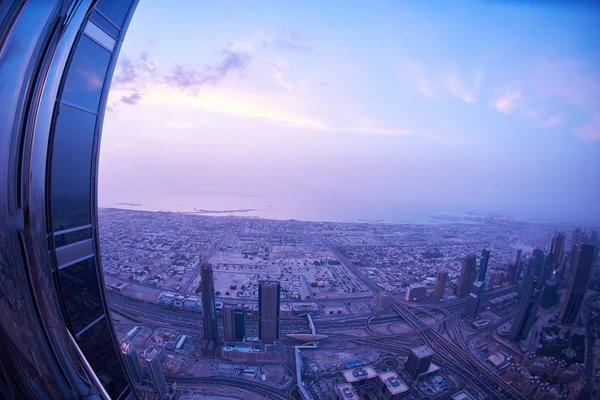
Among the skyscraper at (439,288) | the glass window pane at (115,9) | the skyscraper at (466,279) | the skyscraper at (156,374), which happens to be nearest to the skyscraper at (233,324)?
the skyscraper at (156,374)

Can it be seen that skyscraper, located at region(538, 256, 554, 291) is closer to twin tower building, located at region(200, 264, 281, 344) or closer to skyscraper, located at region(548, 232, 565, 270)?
skyscraper, located at region(548, 232, 565, 270)

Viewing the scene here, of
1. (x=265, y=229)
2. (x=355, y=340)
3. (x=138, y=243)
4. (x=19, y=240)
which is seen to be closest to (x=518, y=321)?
(x=355, y=340)

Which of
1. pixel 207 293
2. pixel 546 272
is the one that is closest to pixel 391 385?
pixel 207 293

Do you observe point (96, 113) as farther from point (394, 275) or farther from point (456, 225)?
point (456, 225)

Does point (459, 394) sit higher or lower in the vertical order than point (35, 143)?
lower

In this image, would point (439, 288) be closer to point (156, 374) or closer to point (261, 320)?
point (261, 320)

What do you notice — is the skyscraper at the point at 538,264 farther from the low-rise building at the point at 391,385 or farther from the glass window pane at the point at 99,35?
the glass window pane at the point at 99,35
